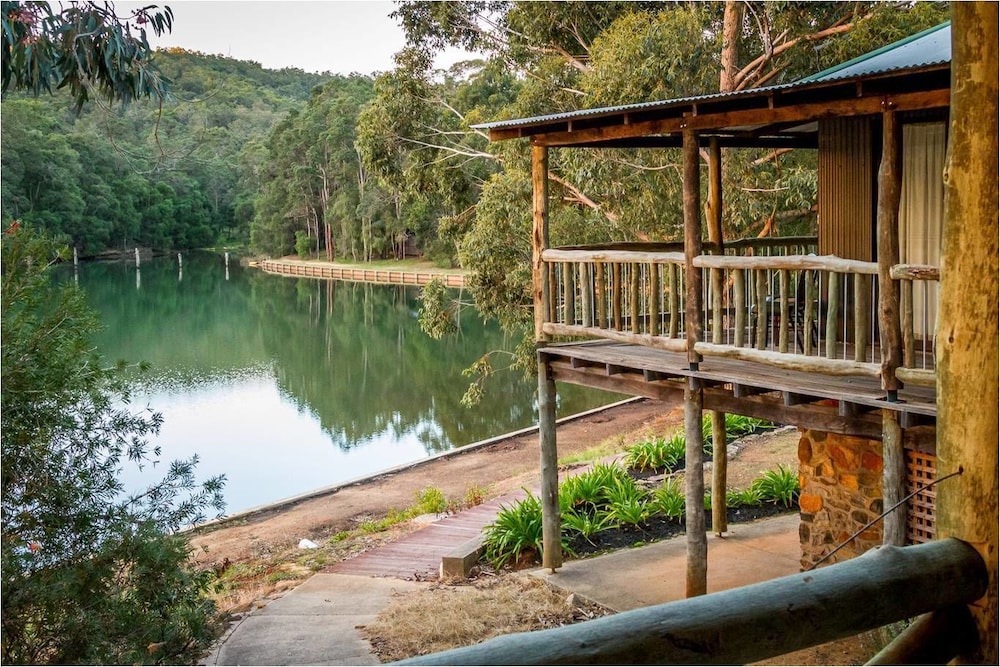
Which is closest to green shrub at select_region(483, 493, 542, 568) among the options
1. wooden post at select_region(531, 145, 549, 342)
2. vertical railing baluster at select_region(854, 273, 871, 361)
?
wooden post at select_region(531, 145, 549, 342)

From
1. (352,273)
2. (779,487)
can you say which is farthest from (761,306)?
(352,273)

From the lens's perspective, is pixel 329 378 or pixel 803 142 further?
pixel 329 378

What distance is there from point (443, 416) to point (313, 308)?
88.1ft

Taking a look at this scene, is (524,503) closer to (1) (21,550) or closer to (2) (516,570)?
(2) (516,570)

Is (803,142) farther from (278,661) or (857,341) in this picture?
(278,661)

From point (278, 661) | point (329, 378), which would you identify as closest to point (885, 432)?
point (278, 661)

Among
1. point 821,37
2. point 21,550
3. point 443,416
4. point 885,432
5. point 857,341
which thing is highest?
point 821,37

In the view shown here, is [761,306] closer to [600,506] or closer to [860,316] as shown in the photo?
[860,316]

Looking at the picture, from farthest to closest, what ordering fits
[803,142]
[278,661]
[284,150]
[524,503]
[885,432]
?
1. [284,150]
2. [803,142]
3. [524,503]
4. [278,661]
5. [885,432]

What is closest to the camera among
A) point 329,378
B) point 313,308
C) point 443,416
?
point 443,416

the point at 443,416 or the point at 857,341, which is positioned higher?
the point at 857,341

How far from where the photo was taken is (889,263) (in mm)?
6270

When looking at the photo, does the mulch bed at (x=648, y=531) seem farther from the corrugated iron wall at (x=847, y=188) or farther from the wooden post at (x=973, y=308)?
the wooden post at (x=973, y=308)

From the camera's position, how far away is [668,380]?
846 cm
